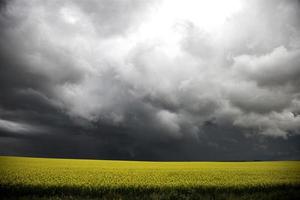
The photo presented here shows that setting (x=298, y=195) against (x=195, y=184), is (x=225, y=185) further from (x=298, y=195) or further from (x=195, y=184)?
(x=298, y=195)

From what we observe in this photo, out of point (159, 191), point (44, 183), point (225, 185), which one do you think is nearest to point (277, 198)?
point (225, 185)

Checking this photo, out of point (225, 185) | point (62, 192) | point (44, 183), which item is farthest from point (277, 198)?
point (44, 183)

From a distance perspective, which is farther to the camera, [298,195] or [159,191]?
[159,191]

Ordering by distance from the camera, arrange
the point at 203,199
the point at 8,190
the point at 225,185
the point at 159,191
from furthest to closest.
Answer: the point at 225,185 → the point at 159,191 → the point at 8,190 → the point at 203,199

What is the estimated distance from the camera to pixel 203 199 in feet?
41.2

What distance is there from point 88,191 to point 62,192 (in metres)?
1.38

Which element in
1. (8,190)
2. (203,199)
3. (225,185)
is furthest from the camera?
(225,185)

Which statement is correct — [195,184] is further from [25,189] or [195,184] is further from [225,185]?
[25,189]

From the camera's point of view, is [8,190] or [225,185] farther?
[225,185]

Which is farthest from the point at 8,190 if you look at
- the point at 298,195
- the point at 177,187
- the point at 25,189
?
the point at 298,195

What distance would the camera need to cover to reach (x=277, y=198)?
12648mm

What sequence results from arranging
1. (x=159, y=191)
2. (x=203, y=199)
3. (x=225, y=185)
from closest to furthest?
1. (x=203, y=199)
2. (x=159, y=191)
3. (x=225, y=185)

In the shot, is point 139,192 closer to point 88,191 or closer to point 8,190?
point 88,191

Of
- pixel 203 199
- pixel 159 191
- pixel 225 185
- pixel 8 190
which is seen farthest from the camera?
pixel 225 185
